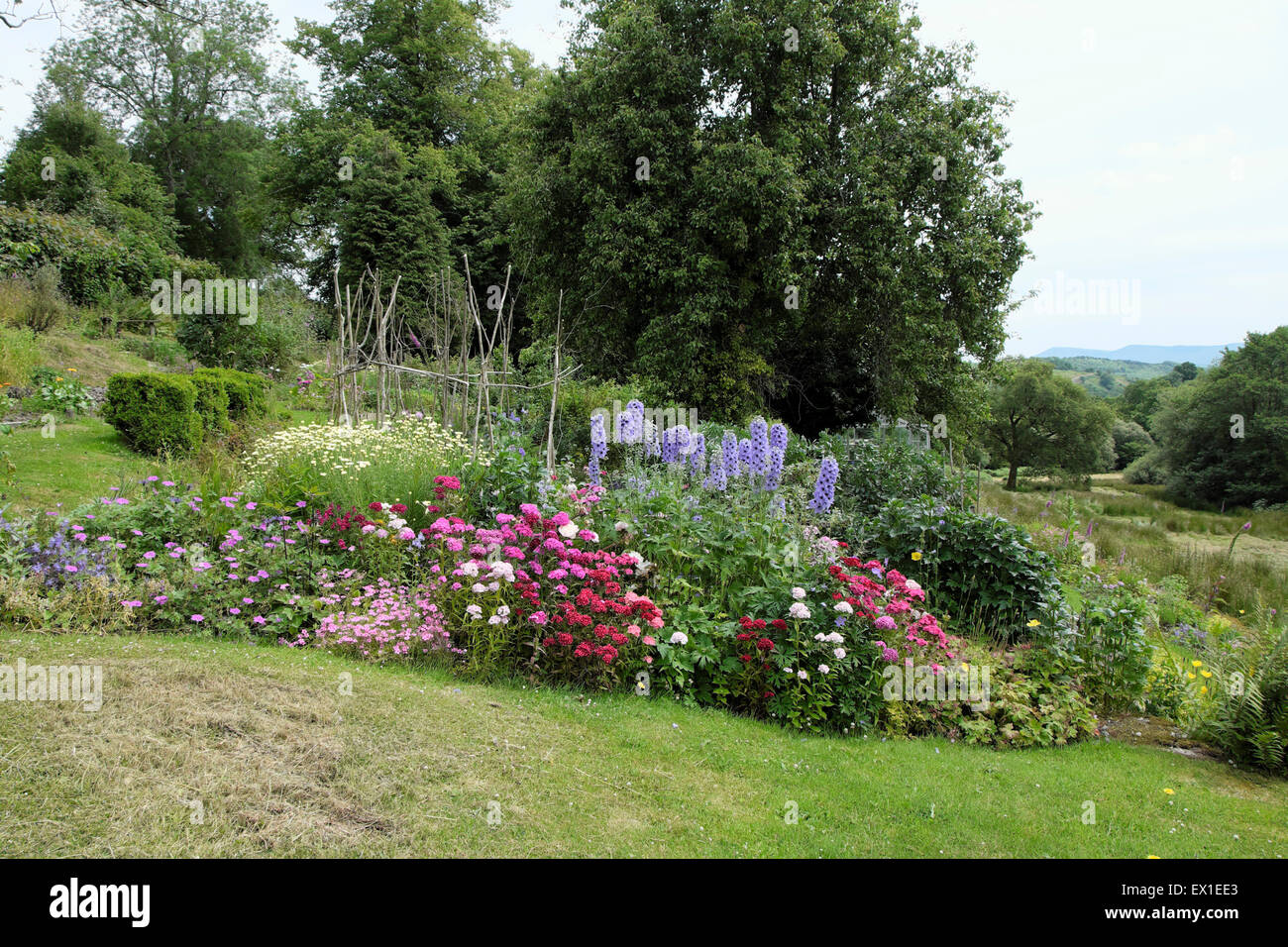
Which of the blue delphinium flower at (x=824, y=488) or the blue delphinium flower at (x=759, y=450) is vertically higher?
the blue delphinium flower at (x=759, y=450)

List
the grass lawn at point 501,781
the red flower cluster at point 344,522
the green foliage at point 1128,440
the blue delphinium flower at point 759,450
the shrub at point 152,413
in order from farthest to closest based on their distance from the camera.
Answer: the green foliage at point 1128,440, the shrub at point 152,413, the blue delphinium flower at point 759,450, the red flower cluster at point 344,522, the grass lawn at point 501,781

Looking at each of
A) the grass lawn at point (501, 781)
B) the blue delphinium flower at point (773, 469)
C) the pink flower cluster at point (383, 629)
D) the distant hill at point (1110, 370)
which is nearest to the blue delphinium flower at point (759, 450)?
the blue delphinium flower at point (773, 469)

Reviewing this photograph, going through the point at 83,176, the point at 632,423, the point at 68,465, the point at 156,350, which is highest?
the point at 83,176

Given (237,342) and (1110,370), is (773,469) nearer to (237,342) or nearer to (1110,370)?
(237,342)

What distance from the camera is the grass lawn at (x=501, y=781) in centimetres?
264

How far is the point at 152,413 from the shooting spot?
328 inches

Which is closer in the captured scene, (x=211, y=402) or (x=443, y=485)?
(x=443, y=485)

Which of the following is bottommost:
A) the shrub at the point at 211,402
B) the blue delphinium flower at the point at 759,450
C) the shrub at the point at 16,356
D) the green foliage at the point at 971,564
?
the green foliage at the point at 971,564

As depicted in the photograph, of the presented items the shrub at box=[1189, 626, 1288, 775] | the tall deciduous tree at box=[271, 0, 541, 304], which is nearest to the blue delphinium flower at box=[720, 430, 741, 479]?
the shrub at box=[1189, 626, 1288, 775]

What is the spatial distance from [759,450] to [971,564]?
1953 millimetres

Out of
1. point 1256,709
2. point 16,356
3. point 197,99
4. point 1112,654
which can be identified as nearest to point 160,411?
point 16,356

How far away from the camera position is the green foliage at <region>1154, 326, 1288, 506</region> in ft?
77.9

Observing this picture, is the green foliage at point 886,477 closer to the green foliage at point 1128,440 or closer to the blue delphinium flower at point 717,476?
the blue delphinium flower at point 717,476

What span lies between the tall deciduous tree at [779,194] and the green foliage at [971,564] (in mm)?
7790
